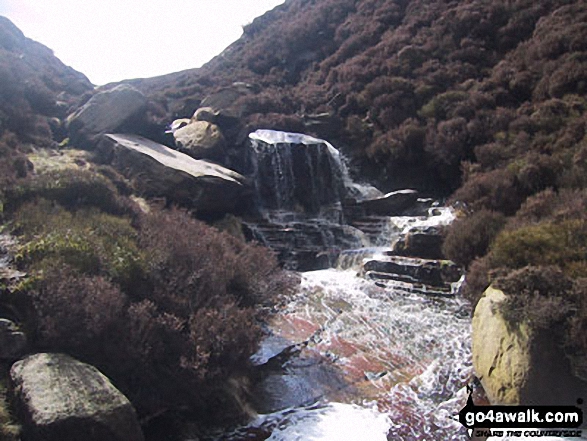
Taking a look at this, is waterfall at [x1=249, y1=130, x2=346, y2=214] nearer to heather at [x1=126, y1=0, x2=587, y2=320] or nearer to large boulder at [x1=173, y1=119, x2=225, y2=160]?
large boulder at [x1=173, y1=119, x2=225, y2=160]

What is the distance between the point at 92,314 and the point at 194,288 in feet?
6.50

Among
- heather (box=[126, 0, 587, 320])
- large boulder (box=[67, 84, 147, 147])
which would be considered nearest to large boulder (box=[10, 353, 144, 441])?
heather (box=[126, 0, 587, 320])

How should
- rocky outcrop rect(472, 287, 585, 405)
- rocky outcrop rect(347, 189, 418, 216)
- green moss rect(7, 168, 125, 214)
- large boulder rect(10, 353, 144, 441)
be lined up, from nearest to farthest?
large boulder rect(10, 353, 144, 441), rocky outcrop rect(472, 287, 585, 405), green moss rect(7, 168, 125, 214), rocky outcrop rect(347, 189, 418, 216)

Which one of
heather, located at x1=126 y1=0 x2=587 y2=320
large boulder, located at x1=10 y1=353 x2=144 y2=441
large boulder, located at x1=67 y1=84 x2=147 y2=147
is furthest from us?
large boulder, located at x1=67 y1=84 x2=147 y2=147

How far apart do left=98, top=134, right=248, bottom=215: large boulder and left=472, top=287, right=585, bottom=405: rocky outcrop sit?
10837mm

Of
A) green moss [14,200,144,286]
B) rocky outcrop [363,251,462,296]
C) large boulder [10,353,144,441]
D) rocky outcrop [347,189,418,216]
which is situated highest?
green moss [14,200,144,286]

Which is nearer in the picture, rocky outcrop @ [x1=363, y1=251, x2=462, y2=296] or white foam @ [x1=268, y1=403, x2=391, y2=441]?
white foam @ [x1=268, y1=403, x2=391, y2=441]

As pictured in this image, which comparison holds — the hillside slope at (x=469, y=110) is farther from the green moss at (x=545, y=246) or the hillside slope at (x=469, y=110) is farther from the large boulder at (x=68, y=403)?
the large boulder at (x=68, y=403)

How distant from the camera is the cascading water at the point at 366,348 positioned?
234 inches

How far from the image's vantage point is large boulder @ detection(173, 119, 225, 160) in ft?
61.4

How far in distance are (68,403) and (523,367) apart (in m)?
5.07

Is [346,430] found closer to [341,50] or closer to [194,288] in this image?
[194,288]

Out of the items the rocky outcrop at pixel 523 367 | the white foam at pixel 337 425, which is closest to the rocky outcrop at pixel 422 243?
the rocky outcrop at pixel 523 367

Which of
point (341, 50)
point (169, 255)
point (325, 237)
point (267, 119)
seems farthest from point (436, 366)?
point (341, 50)
